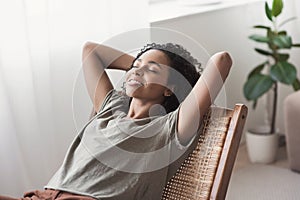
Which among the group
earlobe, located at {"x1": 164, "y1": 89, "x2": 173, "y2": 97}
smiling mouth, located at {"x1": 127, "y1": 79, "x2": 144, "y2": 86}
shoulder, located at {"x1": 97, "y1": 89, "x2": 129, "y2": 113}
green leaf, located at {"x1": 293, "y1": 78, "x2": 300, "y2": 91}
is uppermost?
smiling mouth, located at {"x1": 127, "y1": 79, "x2": 144, "y2": 86}

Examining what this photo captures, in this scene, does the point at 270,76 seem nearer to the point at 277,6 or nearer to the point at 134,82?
the point at 277,6

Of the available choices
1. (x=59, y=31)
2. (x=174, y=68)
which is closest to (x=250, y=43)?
(x=59, y=31)

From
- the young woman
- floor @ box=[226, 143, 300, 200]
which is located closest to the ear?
the young woman

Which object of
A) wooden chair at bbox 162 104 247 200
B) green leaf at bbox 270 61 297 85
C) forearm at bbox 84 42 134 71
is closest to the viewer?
wooden chair at bbox 162 104 247 200

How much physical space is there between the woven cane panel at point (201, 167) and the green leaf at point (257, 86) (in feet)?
4.55

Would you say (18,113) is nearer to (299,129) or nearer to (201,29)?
(201,29)

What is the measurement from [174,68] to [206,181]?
34 centimetres

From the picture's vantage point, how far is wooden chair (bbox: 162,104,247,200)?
1.63m

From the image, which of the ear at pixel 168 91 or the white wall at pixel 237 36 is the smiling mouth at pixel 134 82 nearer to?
the ear at pixel 168 91

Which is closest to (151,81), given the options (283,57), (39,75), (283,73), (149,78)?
(149,78)

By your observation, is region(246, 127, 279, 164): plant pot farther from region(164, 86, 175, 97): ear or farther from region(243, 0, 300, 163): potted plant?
region(164, 86, 175, 97): ear

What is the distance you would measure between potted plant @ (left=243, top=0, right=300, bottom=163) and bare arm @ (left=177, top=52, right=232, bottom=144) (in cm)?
142

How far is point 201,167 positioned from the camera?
1707mm

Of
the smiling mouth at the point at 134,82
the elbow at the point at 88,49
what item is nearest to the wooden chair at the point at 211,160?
the smiling mouth at the point at 134,82
